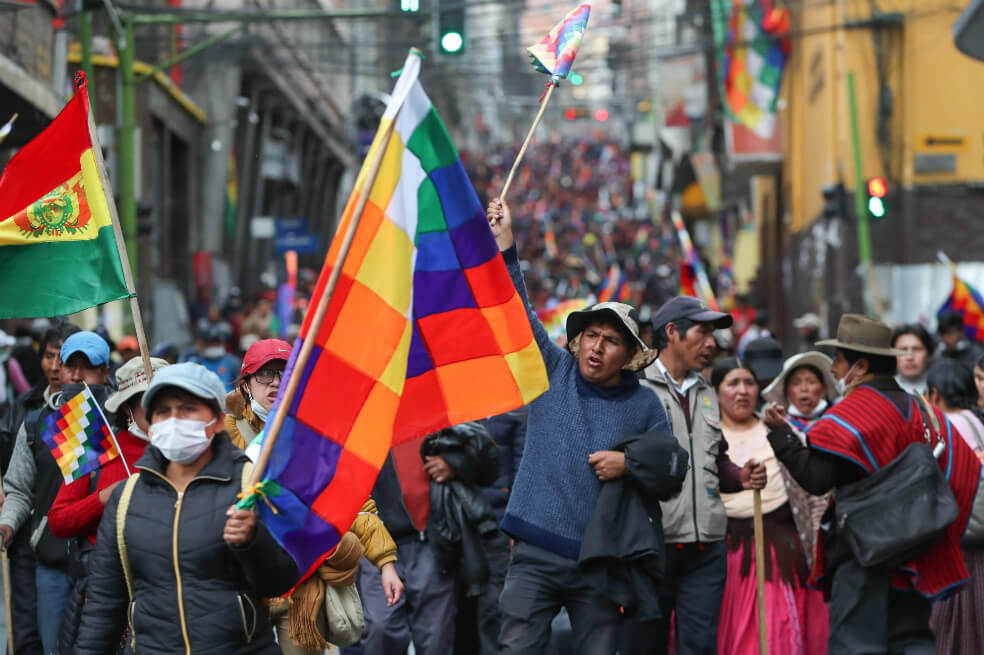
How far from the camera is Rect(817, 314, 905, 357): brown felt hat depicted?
6.36 metres

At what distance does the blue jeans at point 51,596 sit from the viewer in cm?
703

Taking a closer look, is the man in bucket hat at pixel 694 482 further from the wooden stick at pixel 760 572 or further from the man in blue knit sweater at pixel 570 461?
the man in blue knit sweater at pixel 570 461

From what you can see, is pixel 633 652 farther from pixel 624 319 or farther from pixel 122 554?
pixel 122 554

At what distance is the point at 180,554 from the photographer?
4422mm

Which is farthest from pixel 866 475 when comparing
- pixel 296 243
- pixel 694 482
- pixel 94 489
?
pixel 296 243

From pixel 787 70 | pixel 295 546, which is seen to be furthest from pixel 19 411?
pixel 787 70

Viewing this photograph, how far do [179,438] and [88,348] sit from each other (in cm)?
265

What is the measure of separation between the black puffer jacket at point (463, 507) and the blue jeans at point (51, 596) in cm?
187

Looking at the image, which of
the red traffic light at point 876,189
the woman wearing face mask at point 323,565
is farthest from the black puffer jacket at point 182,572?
the red traffic light at point 876,189

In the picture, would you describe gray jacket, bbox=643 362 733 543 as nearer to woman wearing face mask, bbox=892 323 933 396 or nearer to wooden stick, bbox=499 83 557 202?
wooden stick, bbox=499 83 557 202

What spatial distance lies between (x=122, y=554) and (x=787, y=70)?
1111 inches

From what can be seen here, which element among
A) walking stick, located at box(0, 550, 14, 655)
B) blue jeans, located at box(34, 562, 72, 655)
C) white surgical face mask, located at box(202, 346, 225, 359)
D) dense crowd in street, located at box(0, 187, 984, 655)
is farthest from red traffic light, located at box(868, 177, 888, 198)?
walking stick, located at box(0, 550, 14, 655)

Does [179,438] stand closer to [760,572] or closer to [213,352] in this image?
[760,572]

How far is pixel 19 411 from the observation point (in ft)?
25.9
